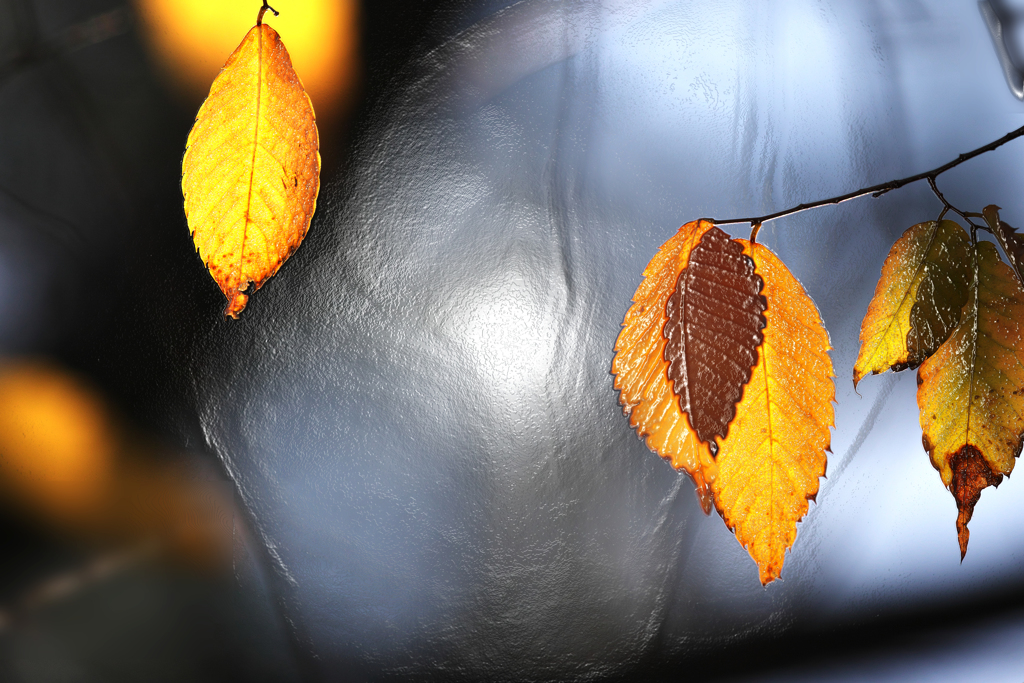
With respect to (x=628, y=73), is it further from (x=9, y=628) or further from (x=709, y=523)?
(x=9, y=628)

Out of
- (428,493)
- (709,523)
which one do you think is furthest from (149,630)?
(709,523)

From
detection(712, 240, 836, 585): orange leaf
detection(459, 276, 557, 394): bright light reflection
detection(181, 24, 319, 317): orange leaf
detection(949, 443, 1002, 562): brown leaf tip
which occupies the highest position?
detection(181, 24, 319, 317): orange leaf

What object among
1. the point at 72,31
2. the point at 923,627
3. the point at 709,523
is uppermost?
the point at 72,31

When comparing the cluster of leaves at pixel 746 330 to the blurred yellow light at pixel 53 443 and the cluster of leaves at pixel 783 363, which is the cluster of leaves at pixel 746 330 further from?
the blurred yellow light at pixel 53 443

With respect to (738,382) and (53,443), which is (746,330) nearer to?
(738,382)

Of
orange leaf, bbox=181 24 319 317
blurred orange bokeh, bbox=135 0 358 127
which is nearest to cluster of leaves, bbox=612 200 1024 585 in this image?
orange leaf, bbox=181 24 319 317

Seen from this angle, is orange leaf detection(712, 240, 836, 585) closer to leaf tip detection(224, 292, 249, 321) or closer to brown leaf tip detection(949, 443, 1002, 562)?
brown leaf tip detection(949, 443, 1002, 562)
